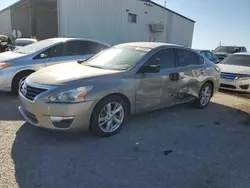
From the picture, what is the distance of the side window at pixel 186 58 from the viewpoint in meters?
5.31

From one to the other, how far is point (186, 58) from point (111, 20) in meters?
15.3

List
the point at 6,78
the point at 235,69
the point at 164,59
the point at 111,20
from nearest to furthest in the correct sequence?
the point at 164,59
the point at 6,78
the point at 235,69
the point at 111,20

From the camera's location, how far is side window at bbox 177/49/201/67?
5.31 meters

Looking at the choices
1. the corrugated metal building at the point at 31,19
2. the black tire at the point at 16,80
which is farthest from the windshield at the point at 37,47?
the corrugated metal building at the point at 31,19

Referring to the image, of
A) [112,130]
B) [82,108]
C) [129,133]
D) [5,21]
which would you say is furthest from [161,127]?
[5,21]

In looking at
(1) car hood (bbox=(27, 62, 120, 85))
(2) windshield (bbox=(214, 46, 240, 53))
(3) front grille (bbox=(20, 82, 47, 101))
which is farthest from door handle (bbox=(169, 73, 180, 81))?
(2) windshield (bbox=(214, 46, 240, 53))

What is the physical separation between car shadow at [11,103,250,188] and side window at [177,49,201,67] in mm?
1265

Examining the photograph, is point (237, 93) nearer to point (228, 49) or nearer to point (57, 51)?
point (57, 51)

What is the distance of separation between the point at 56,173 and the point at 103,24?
57.5 ft

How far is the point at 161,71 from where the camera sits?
15.7ft

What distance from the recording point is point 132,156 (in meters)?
3.50

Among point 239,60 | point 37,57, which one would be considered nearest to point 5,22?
point 37,57

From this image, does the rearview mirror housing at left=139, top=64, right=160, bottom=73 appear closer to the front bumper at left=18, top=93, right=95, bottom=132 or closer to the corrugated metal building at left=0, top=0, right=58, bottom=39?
the front bumper at left=18, top=93, right=95, bottom=132

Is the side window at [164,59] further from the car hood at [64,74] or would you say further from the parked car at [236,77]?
the parked car at [236,77]
